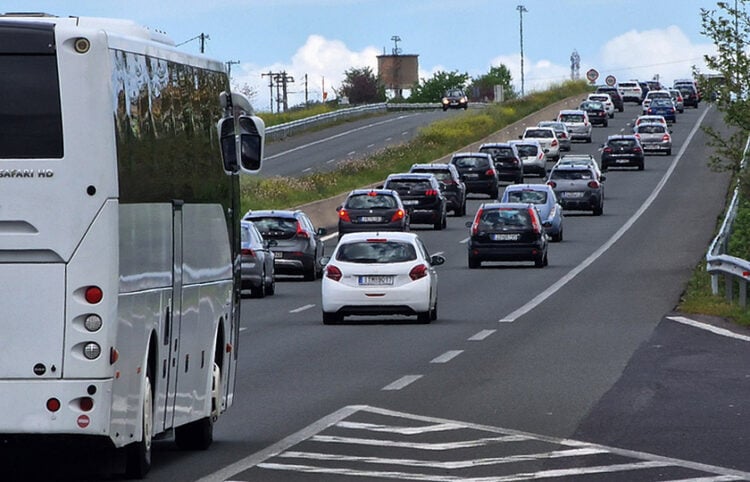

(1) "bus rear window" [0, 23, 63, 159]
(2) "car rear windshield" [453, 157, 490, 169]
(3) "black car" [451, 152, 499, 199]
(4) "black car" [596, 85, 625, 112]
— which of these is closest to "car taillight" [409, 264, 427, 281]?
(1) "bus rear window" [0, 23, 63, 159]

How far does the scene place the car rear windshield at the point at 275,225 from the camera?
41.8 meters

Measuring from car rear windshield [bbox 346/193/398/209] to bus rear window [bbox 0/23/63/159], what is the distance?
40.3 meters

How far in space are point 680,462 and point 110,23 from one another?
4896mm

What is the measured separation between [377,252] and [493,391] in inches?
452

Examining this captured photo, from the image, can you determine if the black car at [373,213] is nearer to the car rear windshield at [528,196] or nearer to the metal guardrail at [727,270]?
the car rear windshield at [528,196]

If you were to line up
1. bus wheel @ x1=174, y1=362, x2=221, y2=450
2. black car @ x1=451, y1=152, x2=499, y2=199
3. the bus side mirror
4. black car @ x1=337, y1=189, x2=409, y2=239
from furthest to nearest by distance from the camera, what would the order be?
black car @ x1=451, y1=152, x2=499, y2=199
black car @ x1=337, y1=189, x2=409, y2=239
the bus side mirror
bus wheel @ x1=174, y1=362, x2=221, y2=450

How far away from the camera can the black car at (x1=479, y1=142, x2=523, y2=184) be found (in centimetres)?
7712

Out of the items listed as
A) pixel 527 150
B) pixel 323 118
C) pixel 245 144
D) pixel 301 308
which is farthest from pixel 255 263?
pixel 323 118

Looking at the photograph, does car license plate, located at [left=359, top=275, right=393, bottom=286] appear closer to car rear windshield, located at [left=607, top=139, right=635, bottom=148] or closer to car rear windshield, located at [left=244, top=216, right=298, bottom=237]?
car rear windshield, located at [left=244, top=216, right=298, bottom=237]

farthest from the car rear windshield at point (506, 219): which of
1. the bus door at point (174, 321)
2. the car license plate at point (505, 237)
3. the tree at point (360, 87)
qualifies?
the tree at point (360, 87)

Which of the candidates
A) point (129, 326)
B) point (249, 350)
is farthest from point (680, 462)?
point (249, 350)

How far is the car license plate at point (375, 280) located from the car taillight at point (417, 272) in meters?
0.33

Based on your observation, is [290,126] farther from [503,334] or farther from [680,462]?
[680,462]

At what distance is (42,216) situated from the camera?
11656mm
